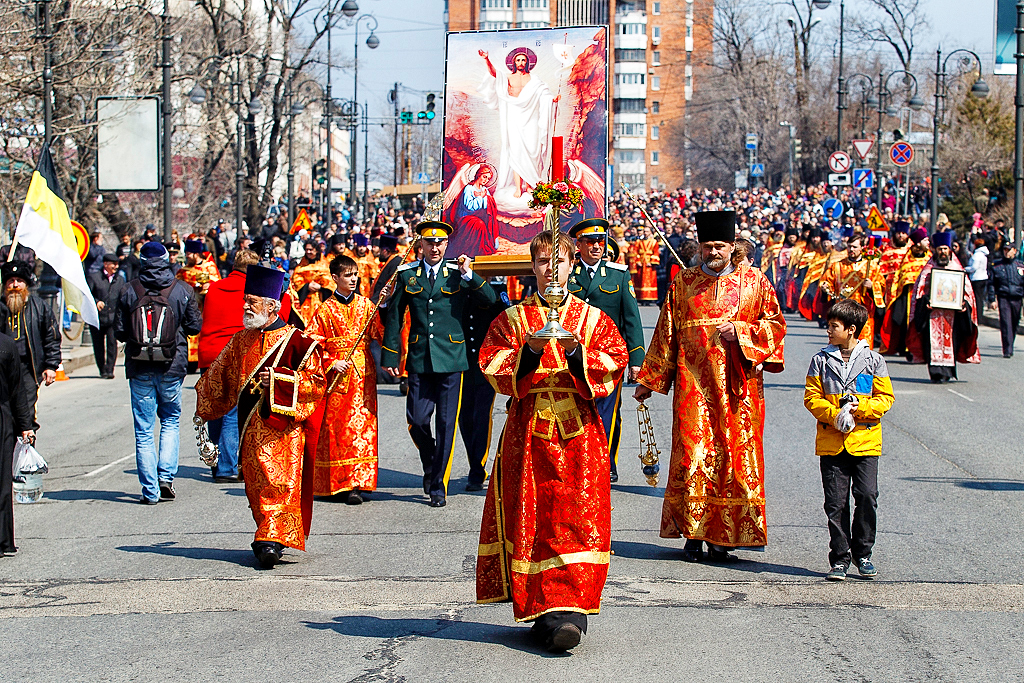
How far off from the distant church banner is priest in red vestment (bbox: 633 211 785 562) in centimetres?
418

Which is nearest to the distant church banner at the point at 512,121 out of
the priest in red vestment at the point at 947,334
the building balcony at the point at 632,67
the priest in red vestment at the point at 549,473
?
the priest in red vestment at the point at 549,473

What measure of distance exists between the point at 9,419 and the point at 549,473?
4.27 m

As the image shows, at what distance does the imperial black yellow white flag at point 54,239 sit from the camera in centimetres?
1157

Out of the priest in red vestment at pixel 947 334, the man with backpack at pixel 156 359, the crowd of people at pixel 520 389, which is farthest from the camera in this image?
the priest in red vestment at pixel 947 334

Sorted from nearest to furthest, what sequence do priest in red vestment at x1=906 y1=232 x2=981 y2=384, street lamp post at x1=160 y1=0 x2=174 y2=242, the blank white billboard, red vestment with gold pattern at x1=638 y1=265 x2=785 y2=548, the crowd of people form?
the crowd of people, red vestment with gold pattern at x1=638 y1=265 x2=785 y2=548, priest in red vestment at x1=906 y1=232 x2=981 y2=384, the blank white billboard, street lamp post at x1=160 y1=0 x2=174 y2=242

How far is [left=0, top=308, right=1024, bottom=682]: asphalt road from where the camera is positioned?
6.23 meters

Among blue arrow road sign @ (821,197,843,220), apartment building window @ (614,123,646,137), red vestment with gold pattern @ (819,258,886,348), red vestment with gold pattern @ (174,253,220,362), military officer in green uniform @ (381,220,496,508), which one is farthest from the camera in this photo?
apartment building window @ (614,123,646,137)

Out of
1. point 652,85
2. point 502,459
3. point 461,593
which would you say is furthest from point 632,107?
point 502,459

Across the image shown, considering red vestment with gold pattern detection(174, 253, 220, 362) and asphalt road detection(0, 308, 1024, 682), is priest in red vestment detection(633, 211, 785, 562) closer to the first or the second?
asphalt road detection(0, 308, 1024, 682)

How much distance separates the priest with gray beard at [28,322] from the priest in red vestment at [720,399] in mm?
5433

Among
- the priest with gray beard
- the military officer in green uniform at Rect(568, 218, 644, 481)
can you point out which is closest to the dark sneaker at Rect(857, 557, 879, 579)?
the military officer in green uniform at Rect(568, 218, 644, 481)

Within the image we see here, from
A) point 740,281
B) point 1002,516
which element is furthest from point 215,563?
point 1002,516

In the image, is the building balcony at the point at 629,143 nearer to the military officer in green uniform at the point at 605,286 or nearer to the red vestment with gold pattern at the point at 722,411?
the military officer in green uniform at the point at 605,286

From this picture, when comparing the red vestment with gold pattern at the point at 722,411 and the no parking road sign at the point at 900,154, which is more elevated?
the no parking road sign at the point at 900,154
